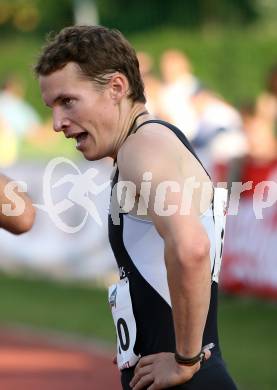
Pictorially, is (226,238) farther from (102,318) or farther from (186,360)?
(186,360)

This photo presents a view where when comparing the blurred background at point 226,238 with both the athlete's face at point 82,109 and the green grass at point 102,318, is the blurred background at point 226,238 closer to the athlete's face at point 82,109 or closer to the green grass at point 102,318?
the green grass at point 102,318

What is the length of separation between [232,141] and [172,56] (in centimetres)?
114

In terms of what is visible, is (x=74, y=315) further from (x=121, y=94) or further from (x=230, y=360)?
(x=121, y=94)

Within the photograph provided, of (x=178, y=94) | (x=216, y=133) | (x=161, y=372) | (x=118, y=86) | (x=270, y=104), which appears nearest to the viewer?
(x=161, y=372)

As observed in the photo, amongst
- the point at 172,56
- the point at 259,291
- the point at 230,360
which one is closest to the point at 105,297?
the point at 259,291

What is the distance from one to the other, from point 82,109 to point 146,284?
1.98 feet

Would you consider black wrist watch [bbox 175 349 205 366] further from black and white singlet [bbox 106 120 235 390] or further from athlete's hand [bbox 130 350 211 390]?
black and white singlet [bbox 106 120 235 390]

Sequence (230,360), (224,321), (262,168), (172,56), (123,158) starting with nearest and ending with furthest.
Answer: (123,158), (230,360), (224,321), (262,168), (172,56)

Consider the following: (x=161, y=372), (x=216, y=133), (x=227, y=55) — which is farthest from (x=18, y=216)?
(x=227, y=55)

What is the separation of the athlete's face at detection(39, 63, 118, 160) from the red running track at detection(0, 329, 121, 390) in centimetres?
460

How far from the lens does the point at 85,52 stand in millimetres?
3604

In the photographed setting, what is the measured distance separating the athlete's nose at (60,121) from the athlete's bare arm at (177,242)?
264 mm

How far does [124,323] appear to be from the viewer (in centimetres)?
372

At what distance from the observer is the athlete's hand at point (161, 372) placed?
351 centimetres
